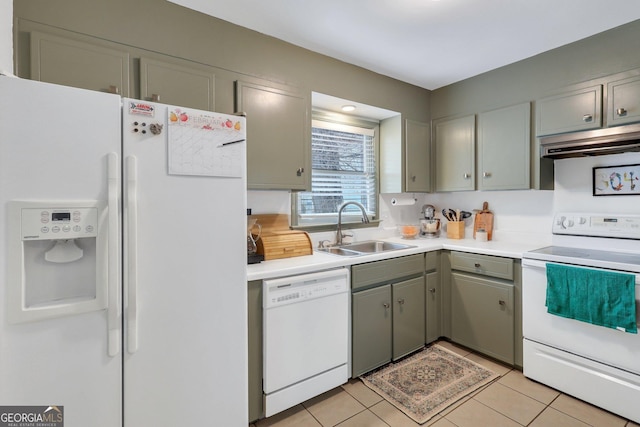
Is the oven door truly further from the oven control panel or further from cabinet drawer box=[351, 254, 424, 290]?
cabinet drawer box=[351, 254, 424, 290]

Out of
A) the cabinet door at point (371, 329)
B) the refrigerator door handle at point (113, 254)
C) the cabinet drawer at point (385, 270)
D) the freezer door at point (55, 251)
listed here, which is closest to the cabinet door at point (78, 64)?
the freezer door at point (55, 251)

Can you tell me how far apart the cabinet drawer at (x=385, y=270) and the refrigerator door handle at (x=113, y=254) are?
1.40m

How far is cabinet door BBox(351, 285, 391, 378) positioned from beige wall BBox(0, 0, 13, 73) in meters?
2.18

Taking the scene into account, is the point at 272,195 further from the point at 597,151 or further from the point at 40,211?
the point at 597,151

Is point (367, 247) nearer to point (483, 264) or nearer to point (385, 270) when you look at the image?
point (385, 270)

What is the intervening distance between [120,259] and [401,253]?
1.89 metres

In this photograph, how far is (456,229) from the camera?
3127 millimetres

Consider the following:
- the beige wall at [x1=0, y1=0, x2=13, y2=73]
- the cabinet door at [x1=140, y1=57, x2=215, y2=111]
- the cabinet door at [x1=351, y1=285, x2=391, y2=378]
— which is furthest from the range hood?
the beige wall at [x1=0, y1=0, x2=13, y2=73]

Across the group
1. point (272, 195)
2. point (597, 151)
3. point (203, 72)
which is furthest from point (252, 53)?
point (597, 151)

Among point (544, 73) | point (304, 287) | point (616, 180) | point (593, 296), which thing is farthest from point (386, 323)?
point (544, 73)

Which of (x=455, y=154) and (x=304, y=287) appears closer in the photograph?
(x=304, y=287)

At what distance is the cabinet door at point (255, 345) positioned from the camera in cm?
174

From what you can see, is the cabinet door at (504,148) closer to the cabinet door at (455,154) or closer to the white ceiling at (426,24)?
the cabinet door at (455,154)

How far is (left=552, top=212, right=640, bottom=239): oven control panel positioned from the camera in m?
2.21
